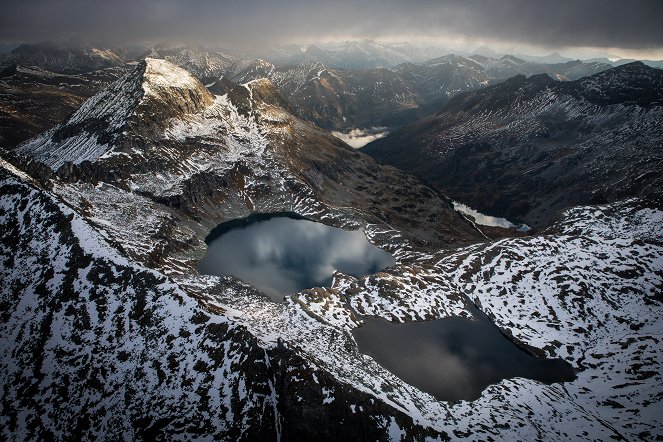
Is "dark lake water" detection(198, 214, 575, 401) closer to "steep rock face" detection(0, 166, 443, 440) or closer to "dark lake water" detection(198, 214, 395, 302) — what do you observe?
"dark lake water" detection(198, 214, 395, 302)

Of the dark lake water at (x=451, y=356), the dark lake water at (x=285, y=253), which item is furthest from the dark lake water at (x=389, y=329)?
the dark lake water at (x=285, y=253)

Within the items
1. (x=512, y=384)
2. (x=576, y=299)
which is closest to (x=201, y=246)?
(x=512, y=384)

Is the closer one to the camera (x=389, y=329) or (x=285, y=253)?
(x=389, y=329)

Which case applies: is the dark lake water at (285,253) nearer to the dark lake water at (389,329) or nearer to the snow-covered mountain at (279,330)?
the dark lake water at (389,329)

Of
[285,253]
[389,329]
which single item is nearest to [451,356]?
[389,329]

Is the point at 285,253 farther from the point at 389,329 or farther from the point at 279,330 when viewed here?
the point at 279,330

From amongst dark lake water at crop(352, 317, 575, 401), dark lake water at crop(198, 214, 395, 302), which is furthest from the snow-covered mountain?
dark lake water at crop(198, 214, 395, 302)

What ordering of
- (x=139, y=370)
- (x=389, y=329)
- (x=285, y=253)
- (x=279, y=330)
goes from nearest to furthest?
1. (x=139, y=370)
2. (x=279, y=330)
3. (x=389, y=329)
4. (x=285, y=253)
